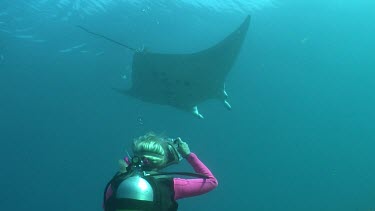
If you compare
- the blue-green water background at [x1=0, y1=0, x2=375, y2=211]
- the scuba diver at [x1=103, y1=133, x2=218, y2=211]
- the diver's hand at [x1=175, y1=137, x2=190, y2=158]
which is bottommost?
the scuba diver at [x1=103, y1=133, x2=218, y2=211]

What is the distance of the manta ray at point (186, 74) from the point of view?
9570 mm

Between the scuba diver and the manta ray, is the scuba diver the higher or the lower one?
the lower one

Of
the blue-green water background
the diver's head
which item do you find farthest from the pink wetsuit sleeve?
the blue-green water background

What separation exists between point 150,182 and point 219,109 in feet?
122

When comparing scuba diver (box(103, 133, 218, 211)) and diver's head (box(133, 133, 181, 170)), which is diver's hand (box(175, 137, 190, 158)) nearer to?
scuba diver (box(103, 133, 218, 211))

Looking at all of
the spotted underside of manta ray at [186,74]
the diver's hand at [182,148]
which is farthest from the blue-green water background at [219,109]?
the diver's hand at [182,148]

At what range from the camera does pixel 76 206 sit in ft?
188

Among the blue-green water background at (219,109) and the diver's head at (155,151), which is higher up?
the blue-green water background at (219,109)

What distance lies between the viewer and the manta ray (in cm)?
957

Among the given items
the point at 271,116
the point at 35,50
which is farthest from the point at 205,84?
the point at 271,116

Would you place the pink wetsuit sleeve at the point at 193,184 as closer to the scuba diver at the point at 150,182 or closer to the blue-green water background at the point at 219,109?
the scuba diver at the point at 150,182

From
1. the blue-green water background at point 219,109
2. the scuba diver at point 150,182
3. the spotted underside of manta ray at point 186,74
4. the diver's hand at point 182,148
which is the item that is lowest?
the scuba diver at point 150,182

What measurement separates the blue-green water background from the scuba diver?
705 inches

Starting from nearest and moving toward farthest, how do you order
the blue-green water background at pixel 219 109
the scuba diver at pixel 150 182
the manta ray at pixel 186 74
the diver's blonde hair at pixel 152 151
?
the scuba diver at pixel 150 182 → the diver's blonde hair at pixel 152 151 → the manta ray at pixel 186 74 → the blue-green water background at pixel 219 109
